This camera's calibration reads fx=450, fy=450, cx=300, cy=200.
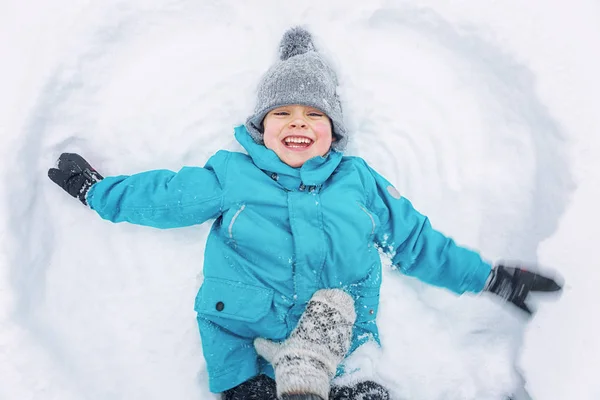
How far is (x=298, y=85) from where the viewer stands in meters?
1.72

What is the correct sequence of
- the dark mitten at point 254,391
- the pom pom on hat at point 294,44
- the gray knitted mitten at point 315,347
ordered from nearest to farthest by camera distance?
the gray knitted mitten at point 315,347 → the dark mitten at point 254,391 → the pom pom on hat at point 294,44

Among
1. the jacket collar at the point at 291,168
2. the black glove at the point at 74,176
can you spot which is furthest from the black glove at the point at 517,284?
the black glove at the point at 74,176

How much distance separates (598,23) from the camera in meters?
1.90

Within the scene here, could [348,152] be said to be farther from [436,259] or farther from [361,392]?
[361,392]

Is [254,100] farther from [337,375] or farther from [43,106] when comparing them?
[337,375]

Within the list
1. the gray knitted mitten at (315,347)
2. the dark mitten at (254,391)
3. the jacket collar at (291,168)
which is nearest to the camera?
the gray knitted mitten at (315,347)

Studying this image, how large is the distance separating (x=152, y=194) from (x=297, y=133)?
1.97 ft

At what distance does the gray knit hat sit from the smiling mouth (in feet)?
0.42

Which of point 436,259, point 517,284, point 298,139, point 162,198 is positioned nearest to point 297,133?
point 298,139

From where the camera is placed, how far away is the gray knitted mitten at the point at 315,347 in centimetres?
147

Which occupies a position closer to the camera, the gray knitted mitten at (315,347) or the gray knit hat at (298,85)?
the gray knitted mitten at (315,347)

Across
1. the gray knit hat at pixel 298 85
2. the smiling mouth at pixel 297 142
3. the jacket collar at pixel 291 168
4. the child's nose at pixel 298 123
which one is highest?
the gray knit hat at pixel 298 85

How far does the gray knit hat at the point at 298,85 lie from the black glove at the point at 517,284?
0.80 metres

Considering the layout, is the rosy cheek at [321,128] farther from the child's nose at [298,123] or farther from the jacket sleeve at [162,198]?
the jacket sleeve at [162,198]
